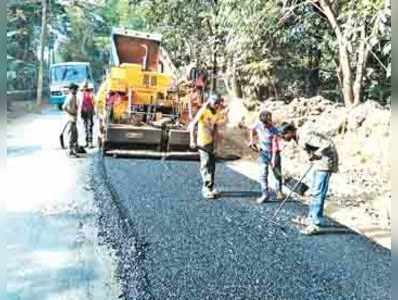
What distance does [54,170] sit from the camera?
6.17 feet

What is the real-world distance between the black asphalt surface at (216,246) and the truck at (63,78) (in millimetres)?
324

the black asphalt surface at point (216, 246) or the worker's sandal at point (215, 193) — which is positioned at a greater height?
the worker's sandal at point (215, 193)

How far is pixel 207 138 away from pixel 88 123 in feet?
1.40

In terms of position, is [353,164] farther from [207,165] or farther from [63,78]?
[63,78]

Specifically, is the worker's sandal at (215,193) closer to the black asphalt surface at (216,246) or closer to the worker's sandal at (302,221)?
the black asphalt surface at (216,246)

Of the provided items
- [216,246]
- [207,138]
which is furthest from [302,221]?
[207,138]

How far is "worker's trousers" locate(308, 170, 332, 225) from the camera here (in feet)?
6.14

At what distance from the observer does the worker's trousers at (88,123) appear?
1.90 m

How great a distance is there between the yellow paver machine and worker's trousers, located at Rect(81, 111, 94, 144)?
0.04 meters

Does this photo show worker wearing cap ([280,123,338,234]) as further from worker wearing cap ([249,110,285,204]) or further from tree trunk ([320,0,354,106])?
tree trunk ([320,0,354,106])

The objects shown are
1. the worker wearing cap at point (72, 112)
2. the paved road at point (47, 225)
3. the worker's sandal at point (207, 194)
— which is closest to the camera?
the paved road at point (47, 225)

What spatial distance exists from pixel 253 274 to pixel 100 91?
80 cm

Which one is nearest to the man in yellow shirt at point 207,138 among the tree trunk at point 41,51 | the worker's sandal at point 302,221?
the worker's sandal at point 302,221

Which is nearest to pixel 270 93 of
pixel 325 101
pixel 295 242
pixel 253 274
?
pixel 325 101
